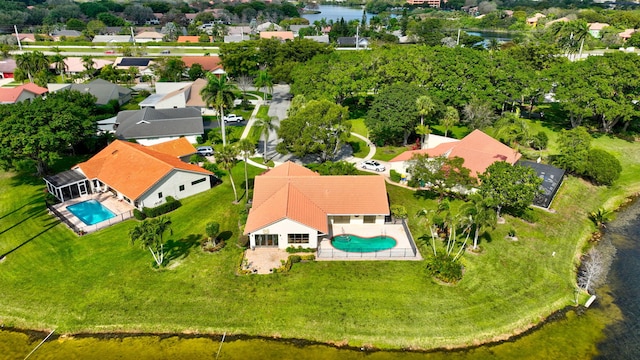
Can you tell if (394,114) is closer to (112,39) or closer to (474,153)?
(474,153)

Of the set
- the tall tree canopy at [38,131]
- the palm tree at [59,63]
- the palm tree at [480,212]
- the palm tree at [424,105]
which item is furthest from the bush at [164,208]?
the palm tree at [59,63]

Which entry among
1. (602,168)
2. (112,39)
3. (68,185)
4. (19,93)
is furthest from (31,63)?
(602,168)

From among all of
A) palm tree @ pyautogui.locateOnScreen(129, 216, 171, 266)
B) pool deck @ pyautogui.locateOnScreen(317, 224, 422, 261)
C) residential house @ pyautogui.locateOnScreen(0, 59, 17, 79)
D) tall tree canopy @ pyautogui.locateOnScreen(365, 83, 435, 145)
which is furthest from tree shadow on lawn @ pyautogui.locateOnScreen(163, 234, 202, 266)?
residential house @ pyautogui.locateOnScreen(0, 59, 17, 79)

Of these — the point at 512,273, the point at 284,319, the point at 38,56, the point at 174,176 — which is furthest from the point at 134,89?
the point at 512,273

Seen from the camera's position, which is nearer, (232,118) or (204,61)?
(232,118)

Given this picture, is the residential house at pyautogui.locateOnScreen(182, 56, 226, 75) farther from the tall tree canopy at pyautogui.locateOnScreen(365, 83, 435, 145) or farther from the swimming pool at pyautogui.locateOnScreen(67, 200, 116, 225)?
the swimming pool at pyautogui.locateOnScreen(67, 200, 116, 225)

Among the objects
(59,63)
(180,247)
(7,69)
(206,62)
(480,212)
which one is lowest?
(180,247)

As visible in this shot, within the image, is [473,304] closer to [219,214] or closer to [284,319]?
[284,319]
